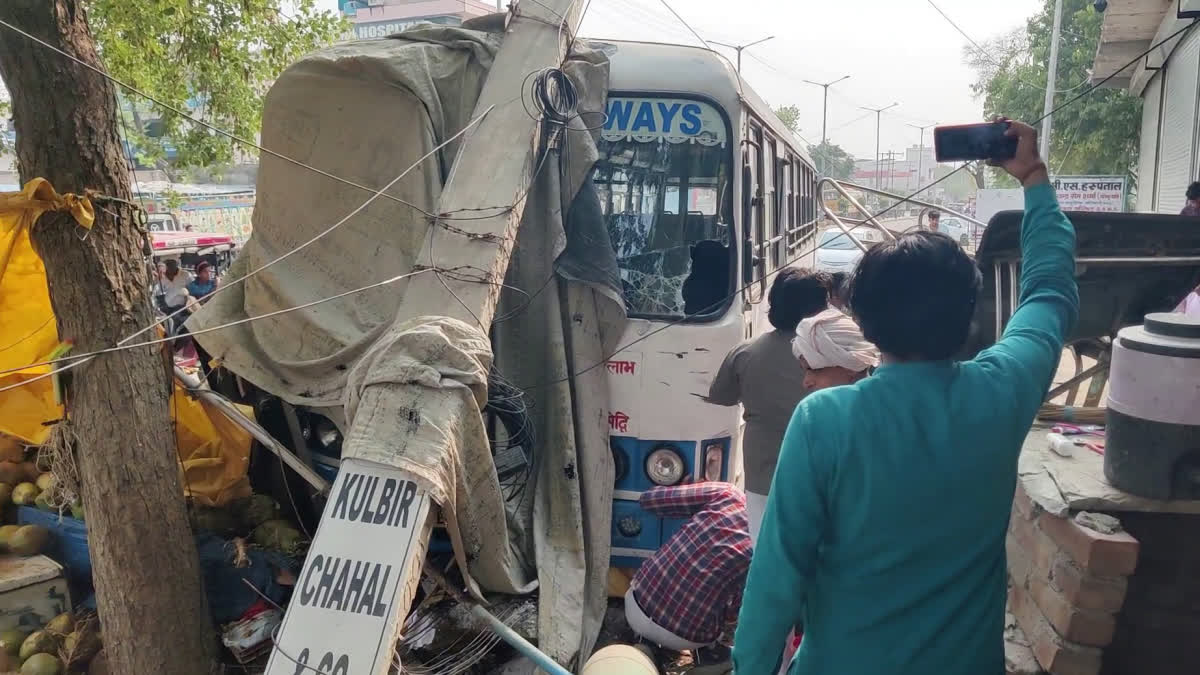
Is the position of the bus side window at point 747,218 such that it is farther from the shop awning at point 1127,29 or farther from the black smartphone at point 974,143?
the shop awning at point 1127,29

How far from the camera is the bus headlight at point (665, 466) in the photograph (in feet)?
12.5

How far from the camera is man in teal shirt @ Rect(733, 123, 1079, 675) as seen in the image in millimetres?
1478

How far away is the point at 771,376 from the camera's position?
10.6 feet

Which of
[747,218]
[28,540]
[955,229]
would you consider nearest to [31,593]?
[28,540]

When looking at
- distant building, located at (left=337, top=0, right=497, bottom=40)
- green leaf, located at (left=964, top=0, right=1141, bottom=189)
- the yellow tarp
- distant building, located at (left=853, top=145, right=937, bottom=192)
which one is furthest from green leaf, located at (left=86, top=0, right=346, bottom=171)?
distant building, located at (left=853, top=145, right=937, bottom=192)

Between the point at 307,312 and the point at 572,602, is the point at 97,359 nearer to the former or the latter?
the point at 307,312

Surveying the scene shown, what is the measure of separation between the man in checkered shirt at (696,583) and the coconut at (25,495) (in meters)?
3.48

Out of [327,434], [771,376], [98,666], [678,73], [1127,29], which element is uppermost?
[1127,29]

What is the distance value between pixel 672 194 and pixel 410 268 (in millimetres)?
1260

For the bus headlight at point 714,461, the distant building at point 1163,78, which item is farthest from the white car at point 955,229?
the bus headlight at point 714,461

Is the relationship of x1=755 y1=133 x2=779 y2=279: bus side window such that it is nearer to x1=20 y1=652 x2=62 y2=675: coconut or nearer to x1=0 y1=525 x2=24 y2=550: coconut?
x1=20 y1=652 x2=62 y2=675: coconut

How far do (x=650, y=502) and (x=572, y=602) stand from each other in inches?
21.1

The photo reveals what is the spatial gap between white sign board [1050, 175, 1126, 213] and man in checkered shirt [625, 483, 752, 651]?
59.9ft

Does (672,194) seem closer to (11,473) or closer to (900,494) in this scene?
(900,494)
